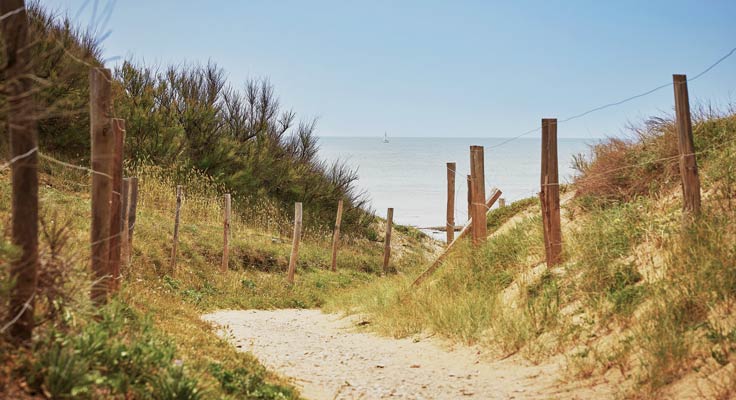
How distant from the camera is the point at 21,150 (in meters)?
4.96

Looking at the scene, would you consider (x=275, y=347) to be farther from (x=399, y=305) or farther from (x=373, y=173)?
(x=373, y=173)

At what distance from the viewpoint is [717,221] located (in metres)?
7.77

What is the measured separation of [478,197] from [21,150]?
320 inches

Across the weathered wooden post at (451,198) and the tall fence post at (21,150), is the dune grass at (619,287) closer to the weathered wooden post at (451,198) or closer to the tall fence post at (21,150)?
the weathered wooden post at (451,198)

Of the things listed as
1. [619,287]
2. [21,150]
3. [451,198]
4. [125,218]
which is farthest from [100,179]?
[451,198]

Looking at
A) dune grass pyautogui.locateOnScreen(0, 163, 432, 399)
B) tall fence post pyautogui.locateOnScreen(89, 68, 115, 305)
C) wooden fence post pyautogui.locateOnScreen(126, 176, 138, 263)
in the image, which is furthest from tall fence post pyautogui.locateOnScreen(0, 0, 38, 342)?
wooden fence post pyautogui.locateOnScreen(126, 176, 138, 263)

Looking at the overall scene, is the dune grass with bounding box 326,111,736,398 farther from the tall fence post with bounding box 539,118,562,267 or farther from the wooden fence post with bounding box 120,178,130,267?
the wooden fence post with bounding box 120,178,130,267

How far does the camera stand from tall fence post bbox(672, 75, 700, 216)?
7984mm

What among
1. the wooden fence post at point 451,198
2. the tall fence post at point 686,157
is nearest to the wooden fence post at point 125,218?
the wooden fence post at point 451,198

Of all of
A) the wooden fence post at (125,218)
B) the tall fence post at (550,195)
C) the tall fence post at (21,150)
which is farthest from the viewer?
the wooden fence post at (125,218)

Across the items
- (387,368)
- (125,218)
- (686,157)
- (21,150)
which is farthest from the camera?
(125,218)

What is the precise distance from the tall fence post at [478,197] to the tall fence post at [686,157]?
418 centimetres

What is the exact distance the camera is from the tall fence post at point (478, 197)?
39.1ft

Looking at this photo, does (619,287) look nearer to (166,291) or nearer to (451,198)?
(166,291)
